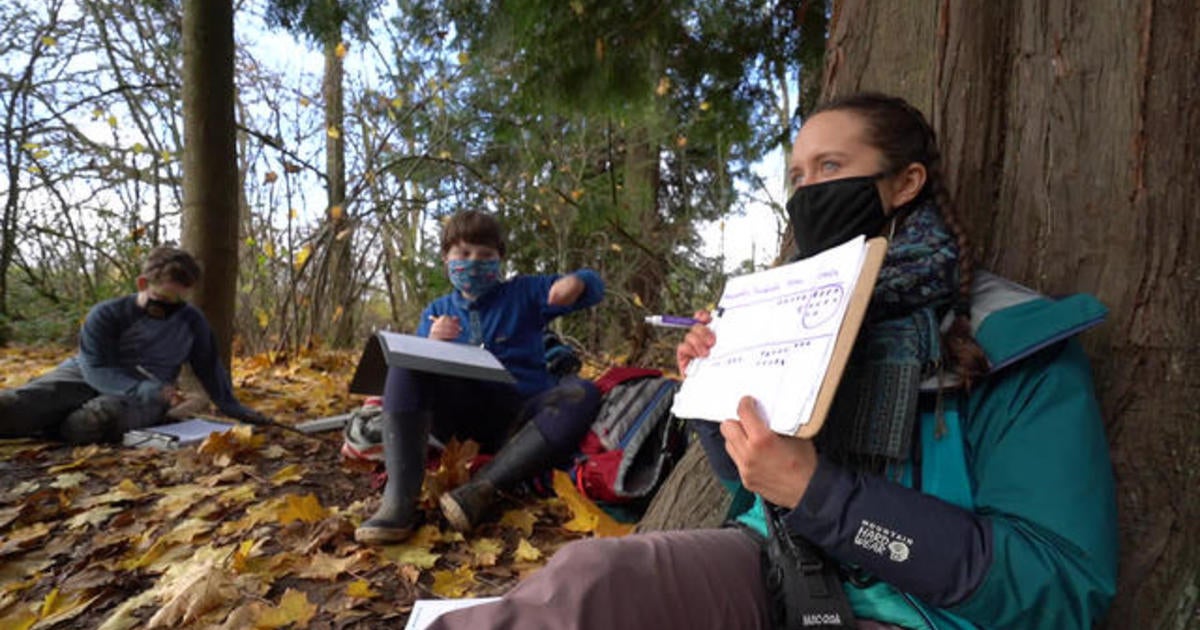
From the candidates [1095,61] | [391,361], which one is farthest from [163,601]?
[1095,61]

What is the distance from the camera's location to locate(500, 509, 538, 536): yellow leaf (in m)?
2.61

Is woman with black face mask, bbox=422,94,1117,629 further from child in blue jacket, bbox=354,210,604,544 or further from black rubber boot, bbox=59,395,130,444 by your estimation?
black rubber boot, bbox=59,395,130,444

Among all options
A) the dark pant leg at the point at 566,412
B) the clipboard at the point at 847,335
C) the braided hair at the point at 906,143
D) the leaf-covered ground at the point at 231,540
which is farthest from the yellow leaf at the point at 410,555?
the braided hair at the point at 906,143

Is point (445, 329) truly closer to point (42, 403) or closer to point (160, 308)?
point (160, 308)

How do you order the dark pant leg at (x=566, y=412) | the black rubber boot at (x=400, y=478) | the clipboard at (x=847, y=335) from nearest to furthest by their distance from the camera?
the clipboard at (x=847, y=335) → the black rubber boot at (x=400, y=478) → the dark pant leg at (x=566, y=412)

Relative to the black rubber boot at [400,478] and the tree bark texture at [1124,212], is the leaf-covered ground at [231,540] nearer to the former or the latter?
the black rubber boot at [400,478]

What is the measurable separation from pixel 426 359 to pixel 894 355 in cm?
162

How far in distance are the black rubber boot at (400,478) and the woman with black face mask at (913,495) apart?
1426 mm

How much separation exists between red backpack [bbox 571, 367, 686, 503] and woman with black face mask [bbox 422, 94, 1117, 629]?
134 centimetres

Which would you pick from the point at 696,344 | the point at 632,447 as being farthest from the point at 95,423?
the point at 696,344

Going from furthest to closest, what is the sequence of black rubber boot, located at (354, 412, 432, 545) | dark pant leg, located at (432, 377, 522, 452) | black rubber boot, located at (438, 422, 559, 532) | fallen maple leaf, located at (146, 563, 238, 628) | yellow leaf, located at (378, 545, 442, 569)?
1. dark pant leg, located at (432, 377, 522, 452)
2. black rubber boot, located at (438, 422, 559, 532)
3. black rubber boot, located at (354, 412, 432, 545)
4. yellow leaf, located at (378, 545, 442, 569)
5. fallen maple leaf, located at (146, 563, 238, 628)

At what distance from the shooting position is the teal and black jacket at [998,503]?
990mm

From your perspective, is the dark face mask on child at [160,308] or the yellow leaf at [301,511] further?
the dark face mask on child at [160,308]

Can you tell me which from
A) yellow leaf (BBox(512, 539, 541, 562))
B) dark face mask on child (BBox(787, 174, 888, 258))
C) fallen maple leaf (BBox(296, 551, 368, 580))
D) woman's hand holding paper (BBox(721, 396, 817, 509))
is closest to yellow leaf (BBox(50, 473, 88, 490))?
fallen maple leaf (BBox(296, 551, 368, 580))
